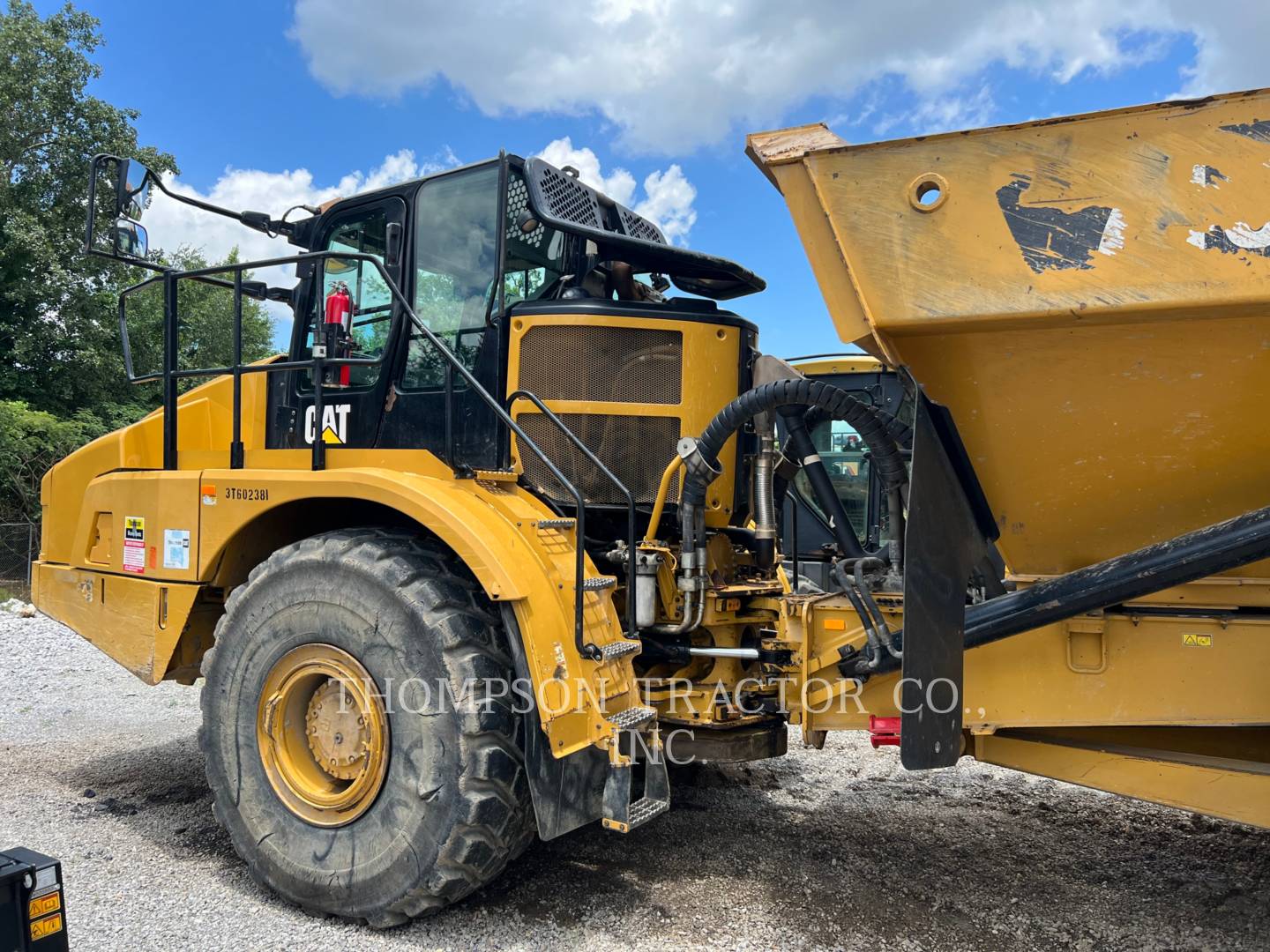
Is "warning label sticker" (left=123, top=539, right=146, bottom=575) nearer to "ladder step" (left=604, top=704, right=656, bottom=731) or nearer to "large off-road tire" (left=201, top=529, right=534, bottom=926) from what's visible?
"large off-road tire" (left=201, top=529, right=534, bottom=926)

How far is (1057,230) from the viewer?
2.46 m

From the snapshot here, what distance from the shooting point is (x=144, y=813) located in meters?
4.36

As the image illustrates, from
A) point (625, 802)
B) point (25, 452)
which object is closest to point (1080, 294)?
point (625, 802)

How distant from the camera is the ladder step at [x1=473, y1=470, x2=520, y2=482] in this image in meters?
3.57

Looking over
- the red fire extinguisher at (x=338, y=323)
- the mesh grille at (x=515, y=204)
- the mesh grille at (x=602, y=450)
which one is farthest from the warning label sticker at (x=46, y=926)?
the mesh grille at (x=515, y=204)

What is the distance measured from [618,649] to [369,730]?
0.92m

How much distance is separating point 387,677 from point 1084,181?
2604mm

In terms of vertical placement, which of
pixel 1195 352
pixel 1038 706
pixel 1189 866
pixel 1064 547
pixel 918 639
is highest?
pixel 1195 352

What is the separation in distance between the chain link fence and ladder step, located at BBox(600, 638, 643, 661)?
1307 cm

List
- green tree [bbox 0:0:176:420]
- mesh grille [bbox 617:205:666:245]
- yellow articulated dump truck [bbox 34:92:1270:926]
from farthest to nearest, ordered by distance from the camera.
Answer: green tree [bbox 0:0:176:420] < mesh grille [bbox 617:205:666:245] < yellow articulated dump truck [bbox 34:92:1270:926]

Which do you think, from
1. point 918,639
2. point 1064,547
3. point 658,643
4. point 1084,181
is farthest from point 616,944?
point 1084,181

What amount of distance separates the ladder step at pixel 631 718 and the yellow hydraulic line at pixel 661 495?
2.14ft

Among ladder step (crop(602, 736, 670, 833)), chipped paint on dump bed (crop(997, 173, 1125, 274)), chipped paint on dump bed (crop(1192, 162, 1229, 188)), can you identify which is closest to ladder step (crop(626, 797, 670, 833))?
ladder step (crop(602, 736, 670, 833))

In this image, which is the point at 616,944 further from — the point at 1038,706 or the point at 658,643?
the point at 1038,706
